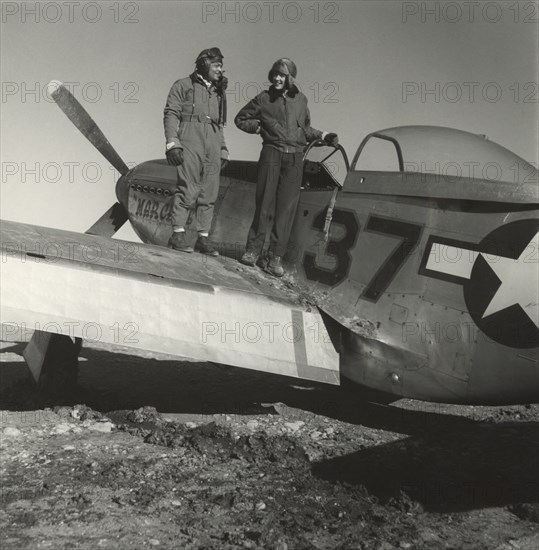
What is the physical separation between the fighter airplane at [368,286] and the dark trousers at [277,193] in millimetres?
127

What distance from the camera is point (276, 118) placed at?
5500 millimetres

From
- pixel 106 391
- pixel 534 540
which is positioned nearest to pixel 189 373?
pixel 106 391

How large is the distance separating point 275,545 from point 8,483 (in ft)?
6.19

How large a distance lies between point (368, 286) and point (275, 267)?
34.9 inches

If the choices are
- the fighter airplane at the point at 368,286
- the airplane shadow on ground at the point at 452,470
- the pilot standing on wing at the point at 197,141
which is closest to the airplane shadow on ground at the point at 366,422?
the airplane shadow on ground at the point at 452,470

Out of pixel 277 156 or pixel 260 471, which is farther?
pixel 277 156

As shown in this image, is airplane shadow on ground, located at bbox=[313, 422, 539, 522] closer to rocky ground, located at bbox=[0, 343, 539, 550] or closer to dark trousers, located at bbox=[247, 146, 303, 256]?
rocky ground, located at bbox=[0, 343, 539, 550]

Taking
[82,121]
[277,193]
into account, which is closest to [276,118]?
[277,193]

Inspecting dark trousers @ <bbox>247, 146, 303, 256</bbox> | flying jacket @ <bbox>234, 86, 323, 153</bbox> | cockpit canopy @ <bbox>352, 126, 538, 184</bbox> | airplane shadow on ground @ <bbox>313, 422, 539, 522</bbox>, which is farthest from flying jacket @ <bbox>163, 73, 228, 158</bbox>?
airplane shadow on ground @ <bbox>313, 422, 539, 522</bbox>

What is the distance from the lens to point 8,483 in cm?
410

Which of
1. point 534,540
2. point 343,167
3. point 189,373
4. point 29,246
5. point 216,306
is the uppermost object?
point 343,167

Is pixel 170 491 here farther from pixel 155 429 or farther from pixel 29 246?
pixel 29 246

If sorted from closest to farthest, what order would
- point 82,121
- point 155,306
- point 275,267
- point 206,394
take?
point 155,306 < point 275,267 < point 206,394 < point 82,121

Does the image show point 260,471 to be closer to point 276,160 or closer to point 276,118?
point 276,160
